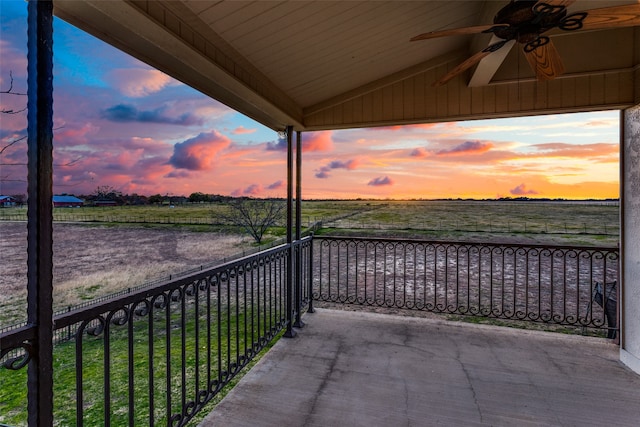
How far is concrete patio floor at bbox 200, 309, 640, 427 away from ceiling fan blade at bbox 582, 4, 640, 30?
2.30 m

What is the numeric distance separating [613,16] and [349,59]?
1.61 meters

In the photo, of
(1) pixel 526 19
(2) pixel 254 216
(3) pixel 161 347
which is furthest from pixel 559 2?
(2) pixel 254 216

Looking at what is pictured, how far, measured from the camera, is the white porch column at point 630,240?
2.49 metres

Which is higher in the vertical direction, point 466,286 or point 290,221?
point 290,221

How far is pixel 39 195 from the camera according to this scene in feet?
3.24

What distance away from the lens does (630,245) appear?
8.49 feet

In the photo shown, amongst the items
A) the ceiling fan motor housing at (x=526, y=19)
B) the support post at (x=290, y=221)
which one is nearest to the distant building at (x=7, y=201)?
the support post at (x=290, y=221)

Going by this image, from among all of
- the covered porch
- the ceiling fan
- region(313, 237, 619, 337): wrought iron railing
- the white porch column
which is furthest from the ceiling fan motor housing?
region(313, 237, 619, 337): wrought iron railing

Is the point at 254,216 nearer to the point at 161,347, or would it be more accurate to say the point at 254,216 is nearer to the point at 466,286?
the point at 466,286

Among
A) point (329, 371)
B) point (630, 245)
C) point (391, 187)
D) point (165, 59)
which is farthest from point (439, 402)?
point (391, 187)

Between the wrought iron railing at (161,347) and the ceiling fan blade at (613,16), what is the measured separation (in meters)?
2.53

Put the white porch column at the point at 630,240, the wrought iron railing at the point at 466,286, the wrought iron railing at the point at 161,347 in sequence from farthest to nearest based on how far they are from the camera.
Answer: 1. the wrought iron railing at the point at 466,286
2. the white porch column at the point at 630,240
3. the wrought iron railing at the point at 161,347

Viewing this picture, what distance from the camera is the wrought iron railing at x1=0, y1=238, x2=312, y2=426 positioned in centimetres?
120

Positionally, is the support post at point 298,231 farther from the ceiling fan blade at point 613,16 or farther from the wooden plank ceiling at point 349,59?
the ceiling fan blade at point 613,16
